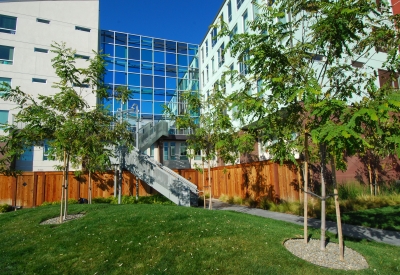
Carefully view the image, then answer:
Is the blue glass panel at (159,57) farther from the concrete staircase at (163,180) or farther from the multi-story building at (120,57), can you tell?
the concrete staircase at (163,180)

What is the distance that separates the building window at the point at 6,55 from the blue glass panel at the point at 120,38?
1107 centimetres

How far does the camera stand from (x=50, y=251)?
627cm

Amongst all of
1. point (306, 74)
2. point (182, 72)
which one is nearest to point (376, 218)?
point (306, 74)

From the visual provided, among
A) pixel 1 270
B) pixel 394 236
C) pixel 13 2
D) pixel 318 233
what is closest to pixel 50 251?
pixel 1 270

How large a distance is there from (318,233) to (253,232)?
2.30 m

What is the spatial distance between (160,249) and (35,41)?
89.3 ft

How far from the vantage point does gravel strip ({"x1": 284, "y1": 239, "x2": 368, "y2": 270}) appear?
5.39 m

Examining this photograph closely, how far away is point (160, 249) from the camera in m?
5.85

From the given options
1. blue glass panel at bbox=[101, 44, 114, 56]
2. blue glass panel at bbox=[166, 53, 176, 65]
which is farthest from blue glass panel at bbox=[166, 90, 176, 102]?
blue glass panel at bbox=[101, 44, 114, 56]

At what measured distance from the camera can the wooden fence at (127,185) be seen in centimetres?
1387

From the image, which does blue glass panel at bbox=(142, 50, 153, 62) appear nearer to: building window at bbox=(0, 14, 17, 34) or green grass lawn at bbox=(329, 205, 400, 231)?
building window at bbox=(0, 14, 17, 34)

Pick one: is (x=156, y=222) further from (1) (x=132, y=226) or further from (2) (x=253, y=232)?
(2) (x=253, y=232)

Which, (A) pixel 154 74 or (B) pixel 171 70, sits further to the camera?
(B) pixel 171 70

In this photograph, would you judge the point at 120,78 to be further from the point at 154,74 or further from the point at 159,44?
the point at 159,44
